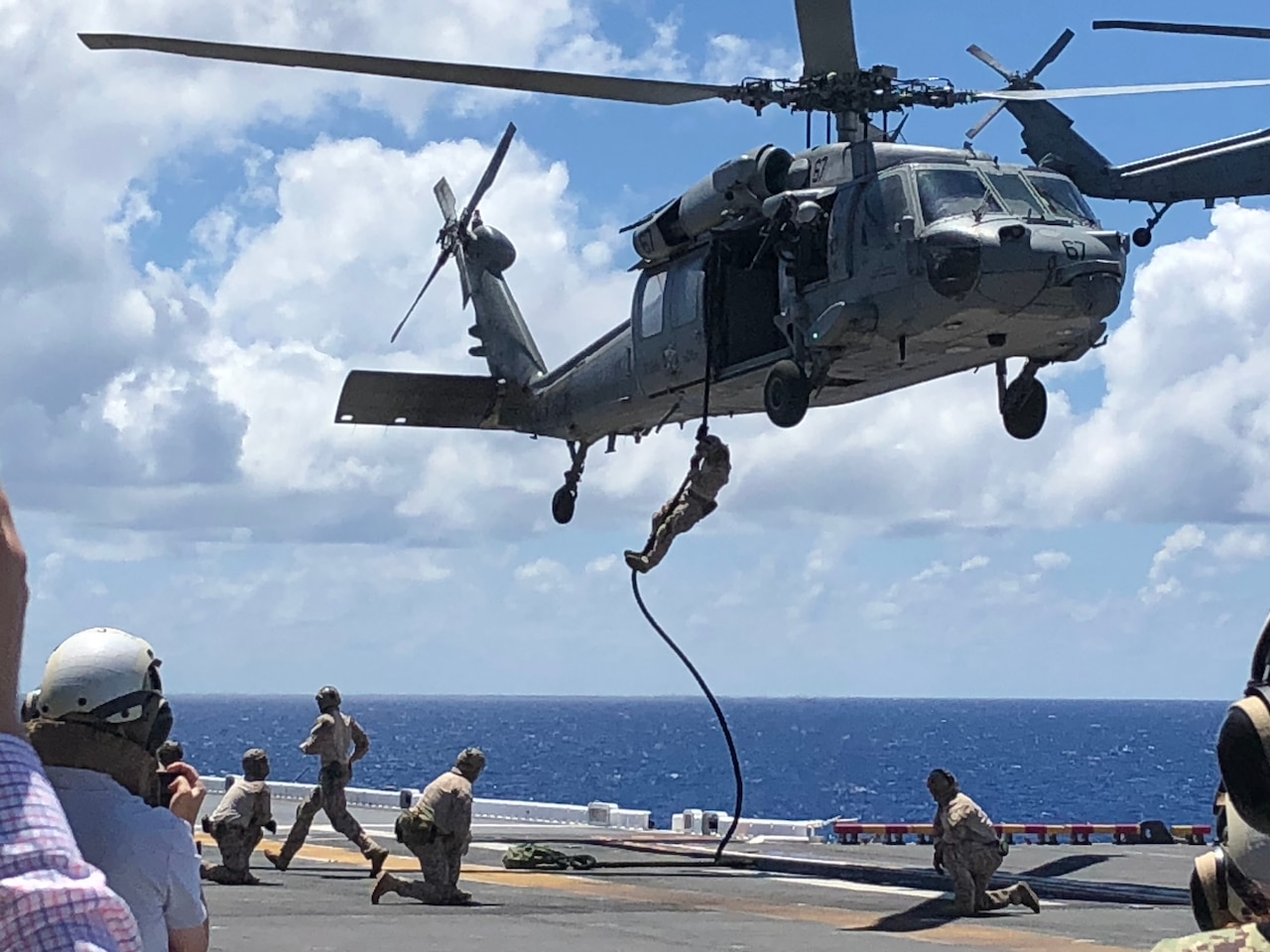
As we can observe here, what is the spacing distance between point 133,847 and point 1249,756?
91.5 inches

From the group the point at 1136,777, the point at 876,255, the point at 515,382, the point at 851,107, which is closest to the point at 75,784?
the point at 876,255

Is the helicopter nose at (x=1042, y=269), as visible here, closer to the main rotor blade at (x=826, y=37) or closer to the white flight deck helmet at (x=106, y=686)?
the main rotor blade at (x=826, y=37)

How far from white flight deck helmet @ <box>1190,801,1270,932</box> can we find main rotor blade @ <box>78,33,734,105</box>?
1480 centimetres

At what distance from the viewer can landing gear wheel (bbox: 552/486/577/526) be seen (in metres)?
22.8

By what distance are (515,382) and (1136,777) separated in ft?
402

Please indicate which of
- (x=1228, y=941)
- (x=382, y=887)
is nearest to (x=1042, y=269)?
(x=382, y=887)

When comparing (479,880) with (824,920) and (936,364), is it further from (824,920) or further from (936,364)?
(936,364)

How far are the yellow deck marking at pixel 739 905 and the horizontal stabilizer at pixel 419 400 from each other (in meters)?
5.66

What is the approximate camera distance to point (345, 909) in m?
14.9

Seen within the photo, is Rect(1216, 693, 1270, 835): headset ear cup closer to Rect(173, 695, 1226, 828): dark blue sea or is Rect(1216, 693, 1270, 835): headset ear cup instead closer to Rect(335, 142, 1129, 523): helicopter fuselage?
Rect(335, 142, 1129, 523): helicopter fuselage

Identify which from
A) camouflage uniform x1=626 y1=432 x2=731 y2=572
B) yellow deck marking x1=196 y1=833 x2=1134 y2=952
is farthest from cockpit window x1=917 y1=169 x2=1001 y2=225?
yellow deck marking x1=196 y1=833 x2=1134 y2=952

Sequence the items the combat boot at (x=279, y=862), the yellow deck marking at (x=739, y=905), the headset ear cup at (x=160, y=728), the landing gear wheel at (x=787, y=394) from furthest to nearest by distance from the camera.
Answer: the combat boot at (x=279, y=862) < the landing gear wheel at (x=787, y=394) < the yellow deck marking at (x=739, y=905) < the headset ear cup at (x=160, y=728)

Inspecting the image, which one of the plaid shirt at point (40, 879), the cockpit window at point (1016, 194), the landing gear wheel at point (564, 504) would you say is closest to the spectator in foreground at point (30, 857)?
the plaid shirt at point (40, 879)

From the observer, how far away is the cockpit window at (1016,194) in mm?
17109
